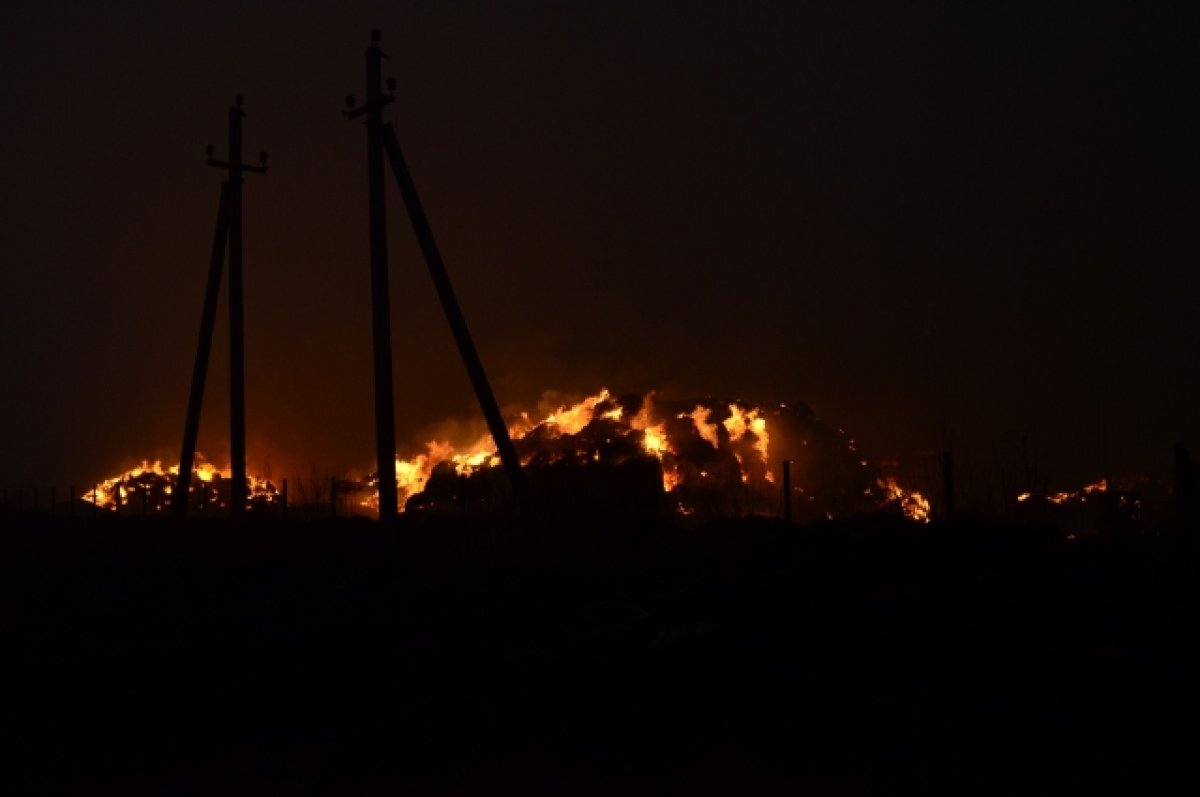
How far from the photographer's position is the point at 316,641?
13.0 m

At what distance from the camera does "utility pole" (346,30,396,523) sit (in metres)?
21.4

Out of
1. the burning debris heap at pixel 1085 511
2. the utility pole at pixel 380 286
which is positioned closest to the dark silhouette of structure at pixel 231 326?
the utility pole at pixel 380 286

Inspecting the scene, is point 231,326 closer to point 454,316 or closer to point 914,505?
point 454,316

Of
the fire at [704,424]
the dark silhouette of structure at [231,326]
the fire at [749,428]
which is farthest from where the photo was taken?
the fire at [749,428]

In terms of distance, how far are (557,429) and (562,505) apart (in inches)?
1464

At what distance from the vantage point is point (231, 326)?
26.8 m

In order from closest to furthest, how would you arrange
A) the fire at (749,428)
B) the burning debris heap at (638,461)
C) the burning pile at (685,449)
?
the burning debris heap at (638,461), the burning pile at (685,449), the fire at (749,428)

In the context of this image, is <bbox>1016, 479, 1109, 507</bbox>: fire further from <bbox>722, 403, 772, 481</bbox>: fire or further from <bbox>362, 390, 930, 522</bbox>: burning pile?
<bbox>722, 403, 772, 481</bbox>: fire

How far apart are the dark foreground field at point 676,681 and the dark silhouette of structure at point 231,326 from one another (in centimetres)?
1122

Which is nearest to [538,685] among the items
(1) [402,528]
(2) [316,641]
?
(2) [316,641]

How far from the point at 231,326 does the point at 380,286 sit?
6.07 metres

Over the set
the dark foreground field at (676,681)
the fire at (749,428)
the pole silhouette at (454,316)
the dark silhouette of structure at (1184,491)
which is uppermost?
the fire at (749,428)

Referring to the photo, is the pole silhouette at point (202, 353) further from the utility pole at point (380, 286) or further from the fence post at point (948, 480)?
the fence post at point (948, 480)

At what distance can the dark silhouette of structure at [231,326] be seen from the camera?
2633cm
